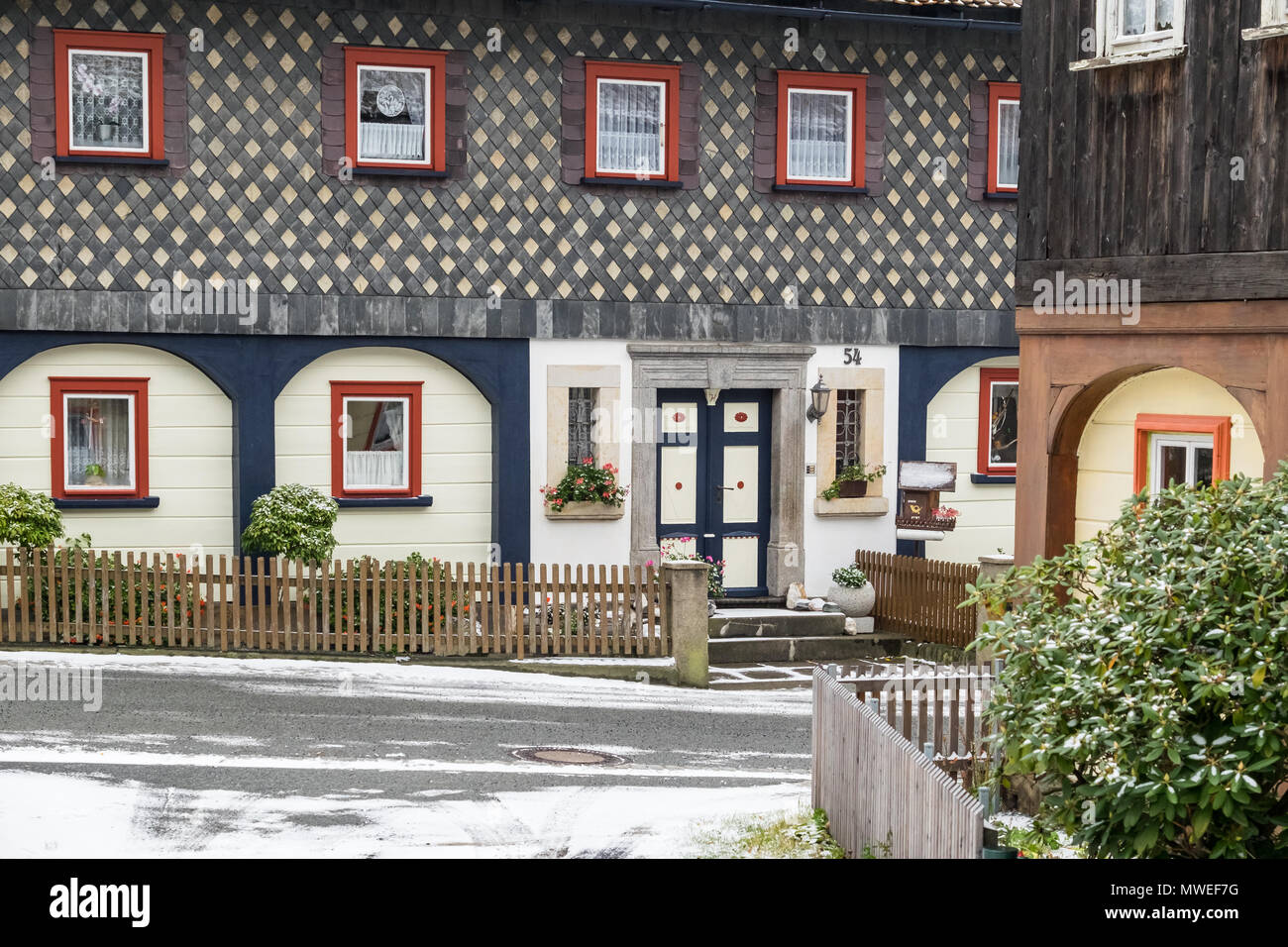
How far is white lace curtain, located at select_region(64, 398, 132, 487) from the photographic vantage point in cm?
1834

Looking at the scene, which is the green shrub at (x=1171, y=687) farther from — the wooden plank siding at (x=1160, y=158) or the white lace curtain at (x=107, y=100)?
the white lace curtain at (x=107, y=100)

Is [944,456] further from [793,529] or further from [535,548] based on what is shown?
[535,548]

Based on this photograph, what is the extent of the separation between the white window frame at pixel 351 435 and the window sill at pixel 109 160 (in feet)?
10.5

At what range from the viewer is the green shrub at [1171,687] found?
7328mm

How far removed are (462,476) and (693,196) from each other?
13.7 feet

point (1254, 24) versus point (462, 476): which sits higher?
point (1254, 24)

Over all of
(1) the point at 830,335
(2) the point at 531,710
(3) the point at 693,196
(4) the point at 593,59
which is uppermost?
(4) the point at 593,59

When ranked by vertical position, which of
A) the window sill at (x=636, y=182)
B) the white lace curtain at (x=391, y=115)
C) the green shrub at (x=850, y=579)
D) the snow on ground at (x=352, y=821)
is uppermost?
the white lace curtain at (x=391, y=115)

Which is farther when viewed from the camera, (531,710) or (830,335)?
(830,335)

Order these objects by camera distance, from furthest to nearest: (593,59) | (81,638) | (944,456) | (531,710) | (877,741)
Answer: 1. (944,456)
2. (593,59)
3. (81,638)
4. (531,710)
5. (877,741)

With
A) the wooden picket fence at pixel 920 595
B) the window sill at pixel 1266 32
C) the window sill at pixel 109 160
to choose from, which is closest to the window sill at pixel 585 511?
the wooden picket fence at pixel 920 595

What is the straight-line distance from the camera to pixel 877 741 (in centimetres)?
927
